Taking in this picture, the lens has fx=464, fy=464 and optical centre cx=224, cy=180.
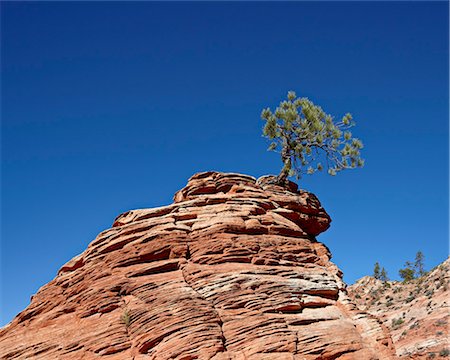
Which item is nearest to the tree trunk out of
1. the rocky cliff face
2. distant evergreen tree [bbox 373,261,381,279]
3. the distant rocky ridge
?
the rocky cliff face

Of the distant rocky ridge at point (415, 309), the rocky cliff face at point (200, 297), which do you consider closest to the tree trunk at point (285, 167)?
the rocky cliff face at point (200, 297)

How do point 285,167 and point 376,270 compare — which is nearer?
point 285,167

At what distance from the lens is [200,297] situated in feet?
59.2

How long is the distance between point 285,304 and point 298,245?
455 centimetres

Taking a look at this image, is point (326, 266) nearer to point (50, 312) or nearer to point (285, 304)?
point (285, 304)

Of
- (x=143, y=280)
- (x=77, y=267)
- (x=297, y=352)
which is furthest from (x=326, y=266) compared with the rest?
(x=77, y=267)

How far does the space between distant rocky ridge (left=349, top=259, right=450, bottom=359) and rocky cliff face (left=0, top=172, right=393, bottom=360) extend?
441 inches

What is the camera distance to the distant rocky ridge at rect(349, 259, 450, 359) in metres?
36.8

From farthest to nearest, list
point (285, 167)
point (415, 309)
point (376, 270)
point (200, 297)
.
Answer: point (376, 270) < point (415, 309) < point (285, 167) < point (200, 297)

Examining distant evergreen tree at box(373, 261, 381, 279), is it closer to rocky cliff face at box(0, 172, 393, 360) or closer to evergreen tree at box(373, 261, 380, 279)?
evergreen tree at box(373, 261, 380, 279)

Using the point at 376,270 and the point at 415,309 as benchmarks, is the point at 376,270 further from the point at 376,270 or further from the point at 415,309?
the point at 415,309

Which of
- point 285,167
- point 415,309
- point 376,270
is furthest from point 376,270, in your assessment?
point 285,167

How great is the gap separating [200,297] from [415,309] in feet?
130

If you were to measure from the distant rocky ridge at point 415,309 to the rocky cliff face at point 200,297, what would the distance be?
11214 mm
